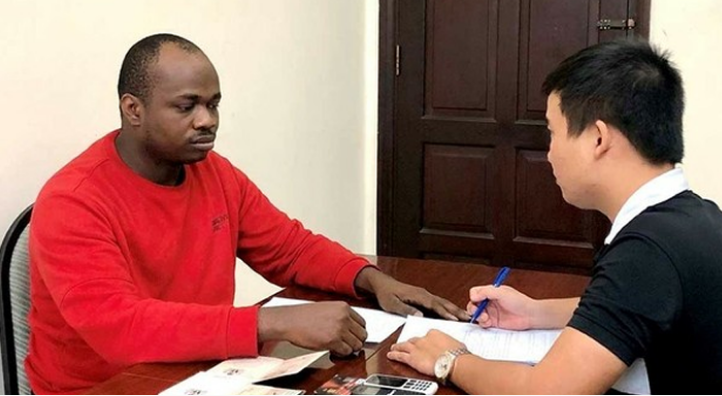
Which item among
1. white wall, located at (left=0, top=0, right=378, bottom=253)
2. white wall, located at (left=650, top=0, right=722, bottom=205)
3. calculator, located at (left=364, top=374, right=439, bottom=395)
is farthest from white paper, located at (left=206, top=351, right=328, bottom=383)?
white wall, located at (left=650, top=0, right=722, bottom=205)

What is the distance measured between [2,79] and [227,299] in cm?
65

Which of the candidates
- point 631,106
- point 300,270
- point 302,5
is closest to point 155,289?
point 300,270

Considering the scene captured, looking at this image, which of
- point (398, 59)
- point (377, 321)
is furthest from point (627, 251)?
point (398, 59)

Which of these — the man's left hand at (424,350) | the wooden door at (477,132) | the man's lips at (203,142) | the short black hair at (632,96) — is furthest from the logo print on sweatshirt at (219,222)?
the wooden door at (477,132)

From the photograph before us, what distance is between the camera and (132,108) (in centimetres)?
167

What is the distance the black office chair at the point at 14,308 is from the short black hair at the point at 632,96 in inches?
41.3

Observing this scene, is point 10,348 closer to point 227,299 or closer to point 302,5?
point 227,299

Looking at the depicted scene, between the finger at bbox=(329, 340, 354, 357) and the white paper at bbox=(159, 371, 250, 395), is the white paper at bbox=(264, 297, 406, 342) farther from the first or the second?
the white paper at bbox=(159, 371, 250, 395)

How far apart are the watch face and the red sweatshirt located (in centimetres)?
29

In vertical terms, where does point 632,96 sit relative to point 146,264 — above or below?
above

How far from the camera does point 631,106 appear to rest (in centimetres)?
129

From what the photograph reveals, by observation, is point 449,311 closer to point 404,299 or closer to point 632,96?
point 404,299

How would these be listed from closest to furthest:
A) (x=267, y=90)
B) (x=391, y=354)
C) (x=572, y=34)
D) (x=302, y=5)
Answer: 1. (x=391, y=354)
2. (x=267, y=90)
3. (x=302, y=5)
4. (x=572, y=34)

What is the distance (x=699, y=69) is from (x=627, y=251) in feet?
8.04
